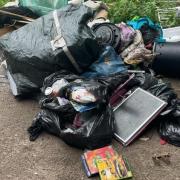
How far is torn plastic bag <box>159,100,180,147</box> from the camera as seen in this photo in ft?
11.8

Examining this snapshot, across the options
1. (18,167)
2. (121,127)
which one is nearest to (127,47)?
(121,127)

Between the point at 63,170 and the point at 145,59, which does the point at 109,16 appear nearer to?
the point at 145,59

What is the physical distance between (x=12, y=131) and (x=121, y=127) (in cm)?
107

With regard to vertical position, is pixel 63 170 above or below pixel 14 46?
below

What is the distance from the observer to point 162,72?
459 cm

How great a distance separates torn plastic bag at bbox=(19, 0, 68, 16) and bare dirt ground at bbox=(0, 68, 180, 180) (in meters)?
2.12

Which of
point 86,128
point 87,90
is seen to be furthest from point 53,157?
point 87,90

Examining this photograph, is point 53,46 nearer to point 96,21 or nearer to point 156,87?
point 156,87

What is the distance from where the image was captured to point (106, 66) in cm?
421

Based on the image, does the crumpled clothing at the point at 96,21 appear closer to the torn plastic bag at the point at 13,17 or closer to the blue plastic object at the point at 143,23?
the blue plastic object at the point at 143,23

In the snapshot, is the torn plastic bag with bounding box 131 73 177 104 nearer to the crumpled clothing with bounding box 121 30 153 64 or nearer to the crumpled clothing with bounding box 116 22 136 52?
the crumpled clothing with bounding box 121 30 153 64

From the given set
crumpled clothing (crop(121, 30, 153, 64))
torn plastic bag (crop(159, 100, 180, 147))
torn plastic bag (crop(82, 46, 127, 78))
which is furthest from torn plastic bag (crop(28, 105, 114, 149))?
crumpled clothing (crop(121, 30, 153, 64))

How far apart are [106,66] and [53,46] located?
603mm

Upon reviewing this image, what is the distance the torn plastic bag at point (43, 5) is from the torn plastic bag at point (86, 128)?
7.47ft
